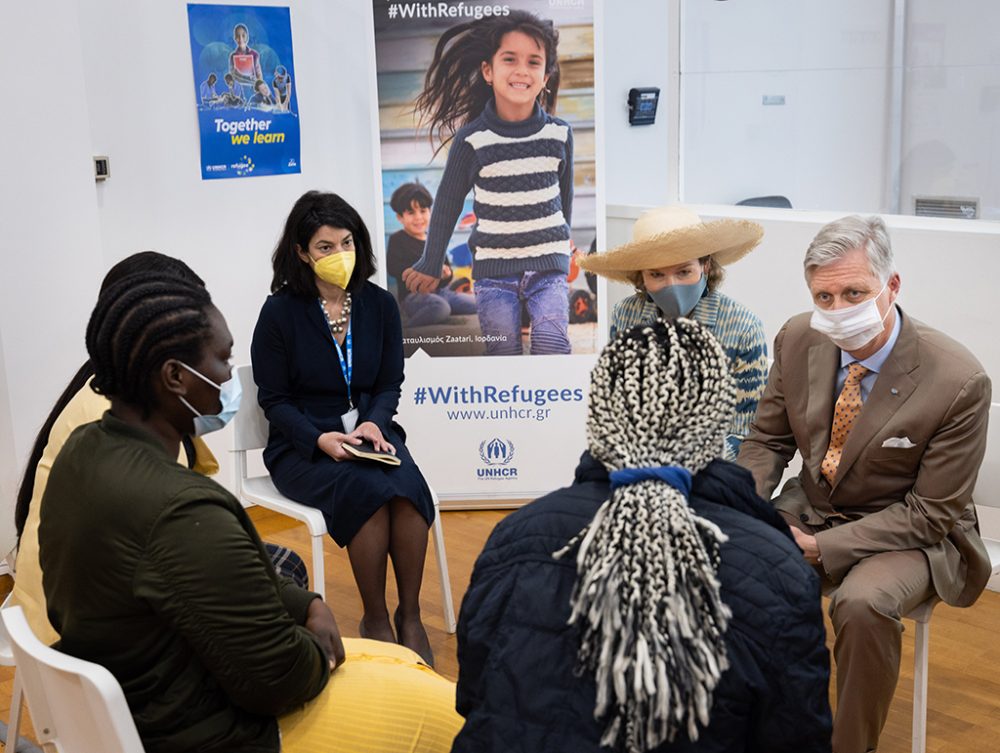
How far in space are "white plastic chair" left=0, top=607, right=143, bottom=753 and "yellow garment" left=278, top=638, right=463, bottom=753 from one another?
1.08ft

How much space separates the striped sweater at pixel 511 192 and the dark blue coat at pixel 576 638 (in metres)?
2.99

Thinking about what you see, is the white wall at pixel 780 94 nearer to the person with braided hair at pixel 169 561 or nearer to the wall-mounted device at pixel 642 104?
the wall-mounted device at pixel 642 104

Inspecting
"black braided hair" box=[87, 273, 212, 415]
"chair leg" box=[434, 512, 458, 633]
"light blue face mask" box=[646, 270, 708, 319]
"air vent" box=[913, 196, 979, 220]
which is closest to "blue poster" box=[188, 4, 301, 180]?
"chair leg" box=[434, 512, 458, 633]

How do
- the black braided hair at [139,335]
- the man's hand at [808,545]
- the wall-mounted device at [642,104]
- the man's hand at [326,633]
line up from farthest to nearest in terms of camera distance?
the wall-mounted device at [642,104]
the man's hand at [808,545]
the man's hand at [326,633]
the black braided hair at [139,335]

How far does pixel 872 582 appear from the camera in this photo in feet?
8.44

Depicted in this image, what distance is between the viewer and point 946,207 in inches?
159

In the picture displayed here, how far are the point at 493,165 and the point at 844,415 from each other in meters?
2.13

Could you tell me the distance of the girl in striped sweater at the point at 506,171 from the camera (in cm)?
439

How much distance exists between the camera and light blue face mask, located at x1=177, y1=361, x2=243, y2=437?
179cm

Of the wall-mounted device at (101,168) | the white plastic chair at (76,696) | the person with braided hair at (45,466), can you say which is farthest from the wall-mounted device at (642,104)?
the white plastic chair at (76,696)

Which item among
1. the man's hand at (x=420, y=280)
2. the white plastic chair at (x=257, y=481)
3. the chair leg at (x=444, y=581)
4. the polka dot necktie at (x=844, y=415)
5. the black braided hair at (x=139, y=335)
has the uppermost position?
the black braided hair at (x=139, y=335)

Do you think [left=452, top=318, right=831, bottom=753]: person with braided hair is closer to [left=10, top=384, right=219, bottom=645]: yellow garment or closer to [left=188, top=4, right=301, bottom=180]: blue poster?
[left=10, top=384, right=219, bottom=645]: yellow garment

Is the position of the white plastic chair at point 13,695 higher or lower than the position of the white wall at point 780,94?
lower

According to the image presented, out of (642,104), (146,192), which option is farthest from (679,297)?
(642,104)
